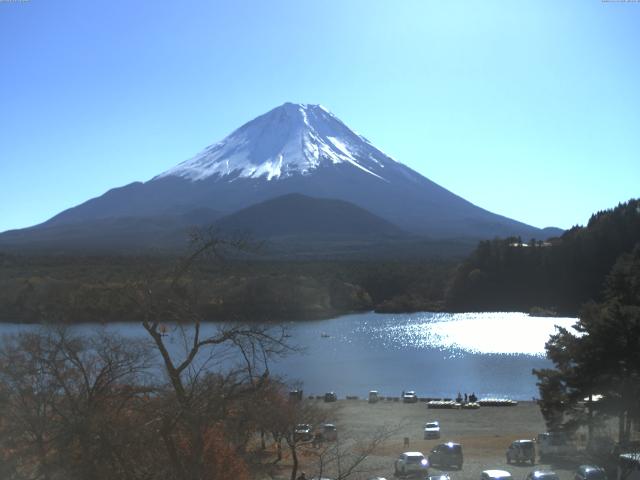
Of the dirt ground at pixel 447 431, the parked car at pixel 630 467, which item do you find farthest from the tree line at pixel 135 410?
the dirt ground at pixel 447 431

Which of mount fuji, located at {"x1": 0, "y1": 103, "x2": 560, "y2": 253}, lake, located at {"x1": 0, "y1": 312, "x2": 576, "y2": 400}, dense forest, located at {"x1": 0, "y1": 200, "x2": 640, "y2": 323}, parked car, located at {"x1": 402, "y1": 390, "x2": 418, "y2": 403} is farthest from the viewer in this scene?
mount fuji, located at {"x1": 0, "y1": 103, "x2": 560, "y2": 253}

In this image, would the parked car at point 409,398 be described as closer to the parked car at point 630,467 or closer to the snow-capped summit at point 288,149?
the parked car at point 630,467

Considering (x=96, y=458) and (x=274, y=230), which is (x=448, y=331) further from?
(x=274, y=230)

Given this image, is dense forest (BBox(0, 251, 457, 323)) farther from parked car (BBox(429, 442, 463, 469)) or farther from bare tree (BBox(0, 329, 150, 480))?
bare tree (BBox(0, 329, 150, 480))

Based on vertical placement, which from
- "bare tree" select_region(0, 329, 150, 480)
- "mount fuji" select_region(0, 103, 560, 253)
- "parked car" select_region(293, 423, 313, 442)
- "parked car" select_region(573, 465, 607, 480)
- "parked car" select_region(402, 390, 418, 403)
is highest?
"mount fuji" select_region(0, 103, 560, 253)

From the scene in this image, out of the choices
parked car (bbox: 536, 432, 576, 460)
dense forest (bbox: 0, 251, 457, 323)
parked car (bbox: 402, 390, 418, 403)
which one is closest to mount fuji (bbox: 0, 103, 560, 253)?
dense forest (bbox: 0, 251, 457, 323)

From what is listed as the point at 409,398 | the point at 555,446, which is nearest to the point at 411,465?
the point at 555,446
